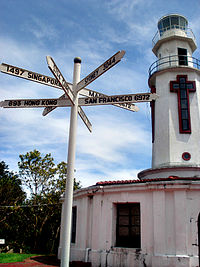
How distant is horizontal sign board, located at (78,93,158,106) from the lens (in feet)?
20.6

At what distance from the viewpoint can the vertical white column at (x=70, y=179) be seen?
17.9 ft

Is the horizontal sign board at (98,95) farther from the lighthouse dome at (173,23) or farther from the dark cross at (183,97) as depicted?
the lighthouse dome at (173,23)

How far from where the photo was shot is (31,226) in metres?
25.6

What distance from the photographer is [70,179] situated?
5734 millimetres

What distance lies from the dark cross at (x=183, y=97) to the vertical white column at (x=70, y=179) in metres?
11.0

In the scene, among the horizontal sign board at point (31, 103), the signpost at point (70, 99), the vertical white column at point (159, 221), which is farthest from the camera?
the vertical white column at point (159, 221)

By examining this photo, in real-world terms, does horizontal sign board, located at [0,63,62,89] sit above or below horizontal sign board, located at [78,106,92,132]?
above

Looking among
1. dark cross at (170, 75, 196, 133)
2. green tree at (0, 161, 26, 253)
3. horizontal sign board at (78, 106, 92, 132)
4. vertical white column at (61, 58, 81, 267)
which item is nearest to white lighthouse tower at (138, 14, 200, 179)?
dark cross at (170, 75, 196, 133)

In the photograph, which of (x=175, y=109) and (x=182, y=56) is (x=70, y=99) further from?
(x=182, y=56)

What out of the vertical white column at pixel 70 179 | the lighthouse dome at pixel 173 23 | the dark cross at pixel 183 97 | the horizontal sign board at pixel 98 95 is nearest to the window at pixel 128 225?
the horizontal sign board at pixel 98 95

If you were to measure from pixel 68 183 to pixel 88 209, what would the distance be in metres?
6.99

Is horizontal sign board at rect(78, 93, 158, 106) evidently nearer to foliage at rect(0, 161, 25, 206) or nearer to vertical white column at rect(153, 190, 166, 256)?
vertical white column at rect(153, 190, 166, 256)

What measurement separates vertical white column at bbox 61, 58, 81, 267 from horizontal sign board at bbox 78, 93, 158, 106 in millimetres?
299

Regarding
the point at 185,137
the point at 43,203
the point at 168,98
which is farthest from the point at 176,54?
the point at 43,203
